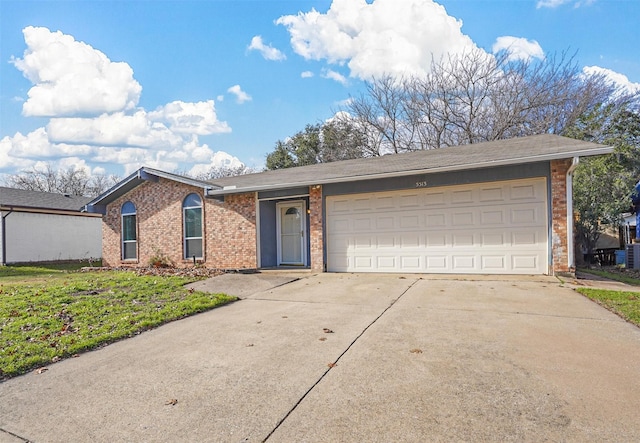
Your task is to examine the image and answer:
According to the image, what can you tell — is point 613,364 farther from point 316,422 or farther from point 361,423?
point 316,422

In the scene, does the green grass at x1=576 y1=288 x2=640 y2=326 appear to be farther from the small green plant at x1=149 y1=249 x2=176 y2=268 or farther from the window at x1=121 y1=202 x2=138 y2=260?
the window at x1=121 y1=202 x2=138 y2=260

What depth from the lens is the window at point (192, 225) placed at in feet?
40.8

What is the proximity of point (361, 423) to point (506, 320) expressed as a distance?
3199 millimetres

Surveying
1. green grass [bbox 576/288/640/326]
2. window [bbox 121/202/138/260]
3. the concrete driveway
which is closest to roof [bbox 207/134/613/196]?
green grass [bbox 576/288/640/326]

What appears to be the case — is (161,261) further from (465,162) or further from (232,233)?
(465,162)

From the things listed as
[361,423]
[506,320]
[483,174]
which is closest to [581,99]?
[483,174]

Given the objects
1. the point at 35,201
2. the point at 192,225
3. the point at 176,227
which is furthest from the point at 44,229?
the point at 192,225

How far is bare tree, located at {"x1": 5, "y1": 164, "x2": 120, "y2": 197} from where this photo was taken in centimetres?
3894

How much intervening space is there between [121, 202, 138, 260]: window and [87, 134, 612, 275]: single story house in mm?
39

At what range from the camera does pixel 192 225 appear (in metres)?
12.6

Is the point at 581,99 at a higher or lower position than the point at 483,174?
higher

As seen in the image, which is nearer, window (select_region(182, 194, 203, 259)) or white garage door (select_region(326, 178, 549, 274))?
A: white garage door (select_region(326, 178, 549, 274))

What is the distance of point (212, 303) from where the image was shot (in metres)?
6.54

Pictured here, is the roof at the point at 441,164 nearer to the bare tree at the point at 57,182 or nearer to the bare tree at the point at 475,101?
the bare tree at the point at 475,101
